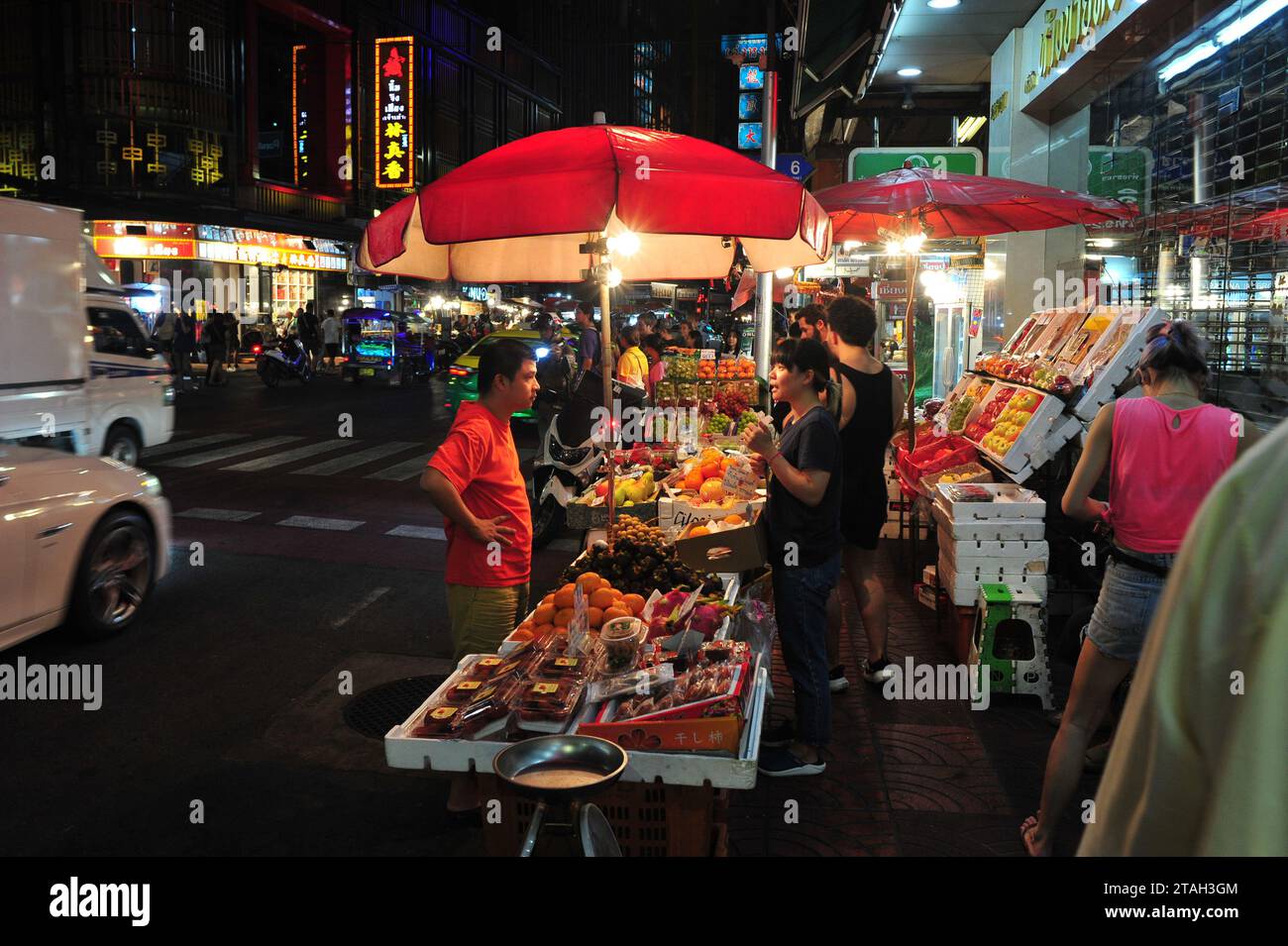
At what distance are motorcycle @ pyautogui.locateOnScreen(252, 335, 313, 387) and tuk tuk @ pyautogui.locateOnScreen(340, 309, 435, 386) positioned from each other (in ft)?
4.57

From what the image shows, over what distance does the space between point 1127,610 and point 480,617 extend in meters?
2.81

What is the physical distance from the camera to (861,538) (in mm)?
5910

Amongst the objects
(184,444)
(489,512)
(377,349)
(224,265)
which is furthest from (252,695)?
(224,265)

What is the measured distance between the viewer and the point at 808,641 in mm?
4770

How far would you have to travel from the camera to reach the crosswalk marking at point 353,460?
13367 millimetres

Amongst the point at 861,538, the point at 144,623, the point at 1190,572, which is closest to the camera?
the point at 1190,572

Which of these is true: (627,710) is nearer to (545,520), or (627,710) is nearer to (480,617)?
(480,617)

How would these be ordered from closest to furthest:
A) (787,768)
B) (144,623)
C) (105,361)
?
1. (787,768)
2. (144,623)
3. (105,361)

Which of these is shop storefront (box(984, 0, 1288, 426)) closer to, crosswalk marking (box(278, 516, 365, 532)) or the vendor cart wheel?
the vendor cart wheel

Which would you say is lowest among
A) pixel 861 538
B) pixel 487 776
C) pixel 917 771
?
pixel 917 771

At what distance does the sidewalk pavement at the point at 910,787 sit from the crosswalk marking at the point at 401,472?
26.9 feet
